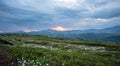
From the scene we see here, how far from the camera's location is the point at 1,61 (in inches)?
793

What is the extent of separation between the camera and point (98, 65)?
24.6 metres

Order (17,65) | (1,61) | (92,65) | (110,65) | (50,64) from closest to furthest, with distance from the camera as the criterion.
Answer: (17,65) < (1,61) < (50,64) < (92,65) < (110,65)

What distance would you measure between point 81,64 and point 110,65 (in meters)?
4.90

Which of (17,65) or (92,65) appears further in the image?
(92,65)

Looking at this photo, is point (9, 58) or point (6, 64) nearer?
point (6, 64)

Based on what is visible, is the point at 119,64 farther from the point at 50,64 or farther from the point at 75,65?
the point at 50,64

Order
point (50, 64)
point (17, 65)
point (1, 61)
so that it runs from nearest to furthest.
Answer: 1. point (17, 65)
2. point (1, 61)
3. point (50, 64)

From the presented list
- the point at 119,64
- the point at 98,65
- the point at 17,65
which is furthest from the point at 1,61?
the point at 119,64

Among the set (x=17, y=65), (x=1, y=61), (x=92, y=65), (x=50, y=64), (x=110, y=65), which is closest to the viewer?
(x=17, y=65)

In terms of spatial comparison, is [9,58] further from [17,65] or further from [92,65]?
[92,65]

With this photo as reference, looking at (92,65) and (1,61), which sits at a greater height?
(1,61)

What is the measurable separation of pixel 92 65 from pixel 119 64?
603cm

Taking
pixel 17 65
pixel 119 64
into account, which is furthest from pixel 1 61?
pixel 119 64

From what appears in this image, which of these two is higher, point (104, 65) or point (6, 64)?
point (6, 64)
